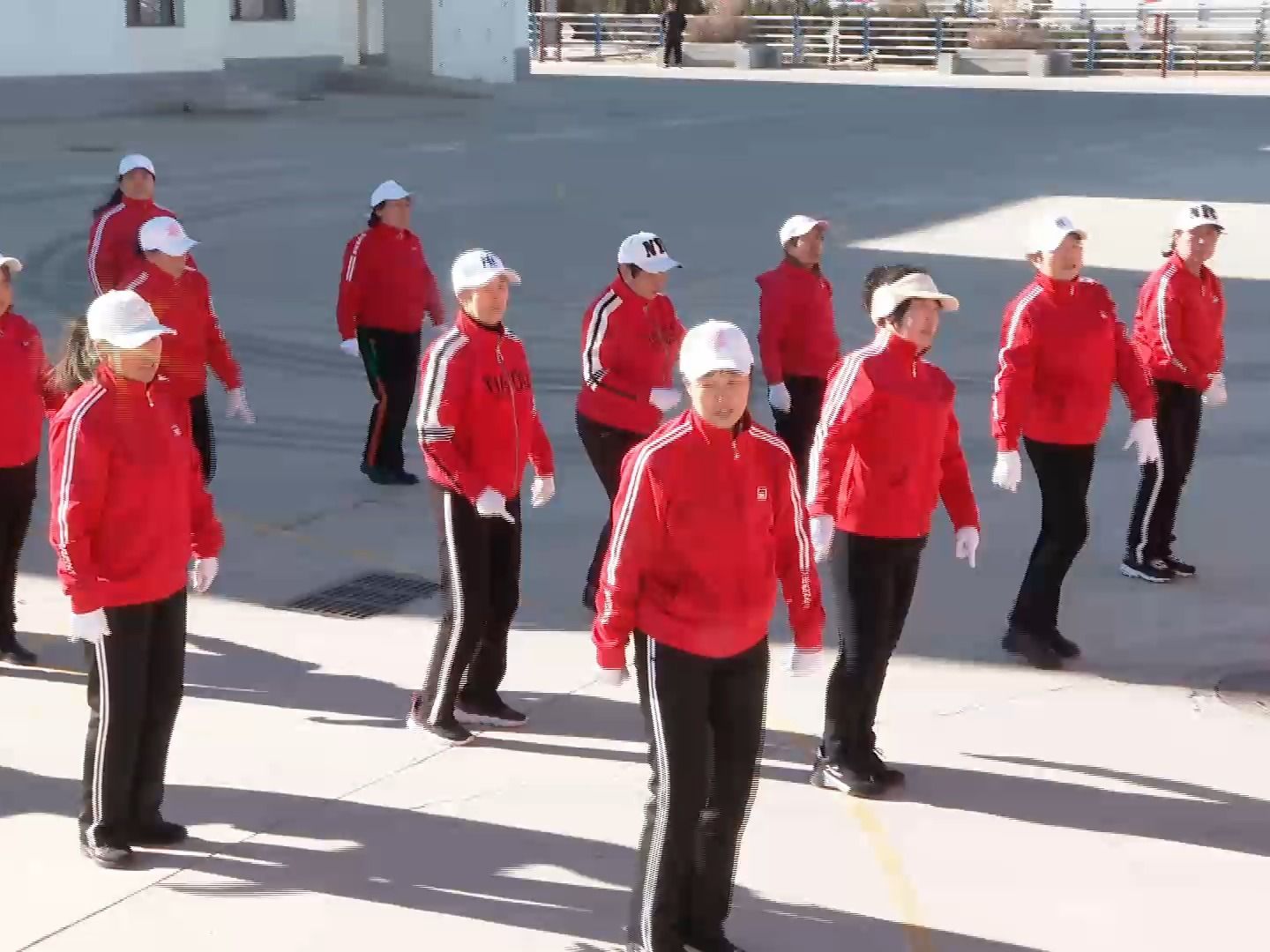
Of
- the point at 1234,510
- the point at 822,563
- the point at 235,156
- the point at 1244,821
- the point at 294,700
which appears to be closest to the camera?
the point at 1244,821

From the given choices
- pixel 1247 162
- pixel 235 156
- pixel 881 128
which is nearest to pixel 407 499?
pixel 235 156

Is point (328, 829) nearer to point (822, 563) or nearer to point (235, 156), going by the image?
point (822, 563)

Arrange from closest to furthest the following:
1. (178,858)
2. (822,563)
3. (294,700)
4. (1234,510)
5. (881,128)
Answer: (178,858) < (294,700) < (822,563) < (1234,510) < (881,128)

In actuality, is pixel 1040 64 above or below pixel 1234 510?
above

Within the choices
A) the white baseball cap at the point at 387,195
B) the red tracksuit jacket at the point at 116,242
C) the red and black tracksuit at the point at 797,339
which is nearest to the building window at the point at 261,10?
the white baseball cap at the point at 387,195

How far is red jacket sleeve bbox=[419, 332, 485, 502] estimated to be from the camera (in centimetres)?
683

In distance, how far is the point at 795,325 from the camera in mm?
9359

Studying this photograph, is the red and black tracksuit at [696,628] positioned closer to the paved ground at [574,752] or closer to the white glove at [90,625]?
the paved ground at [574,752]

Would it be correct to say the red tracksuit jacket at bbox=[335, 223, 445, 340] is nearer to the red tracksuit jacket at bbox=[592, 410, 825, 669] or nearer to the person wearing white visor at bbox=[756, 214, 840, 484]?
the person wearing white visor at bbox=[756, 214, 840, 484]

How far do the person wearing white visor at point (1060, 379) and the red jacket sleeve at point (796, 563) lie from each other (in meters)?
2.54

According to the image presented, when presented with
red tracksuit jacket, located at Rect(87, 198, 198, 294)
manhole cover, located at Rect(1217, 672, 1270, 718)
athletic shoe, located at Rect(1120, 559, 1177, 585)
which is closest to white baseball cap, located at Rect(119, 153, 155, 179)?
red tracksuit jacket, located at Rect(87, 198, 198, 294)

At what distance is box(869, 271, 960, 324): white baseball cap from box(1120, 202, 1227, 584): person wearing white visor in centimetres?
292

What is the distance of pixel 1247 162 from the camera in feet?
93.8

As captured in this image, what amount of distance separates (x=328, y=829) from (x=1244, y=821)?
339 cm
